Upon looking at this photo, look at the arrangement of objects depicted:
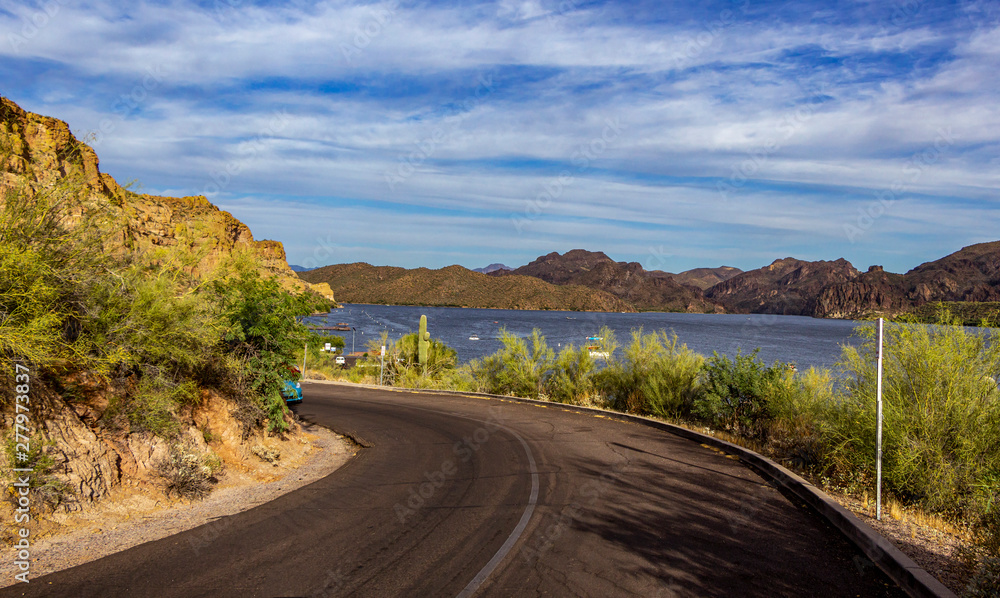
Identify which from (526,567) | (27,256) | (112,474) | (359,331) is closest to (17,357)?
(27,256)

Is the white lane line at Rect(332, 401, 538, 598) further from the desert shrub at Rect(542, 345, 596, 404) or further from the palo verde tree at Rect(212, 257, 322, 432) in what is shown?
the desert shrub at Rect(542, 345, 596, 404)

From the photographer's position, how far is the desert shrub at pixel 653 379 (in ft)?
50.7

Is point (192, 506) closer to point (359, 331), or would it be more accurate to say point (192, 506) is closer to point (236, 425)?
point (236, 425)

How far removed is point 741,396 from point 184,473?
37.2 feet

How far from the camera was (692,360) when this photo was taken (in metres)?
15.8

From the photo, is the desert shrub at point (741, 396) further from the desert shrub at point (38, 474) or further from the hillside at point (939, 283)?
the hillside at point (939, 283)

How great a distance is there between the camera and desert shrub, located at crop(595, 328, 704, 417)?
1546cm

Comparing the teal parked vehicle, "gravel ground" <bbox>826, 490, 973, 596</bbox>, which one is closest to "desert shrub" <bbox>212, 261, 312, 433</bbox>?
the teal parked vehicle

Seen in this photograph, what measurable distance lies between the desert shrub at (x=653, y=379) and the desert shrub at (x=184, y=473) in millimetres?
11295

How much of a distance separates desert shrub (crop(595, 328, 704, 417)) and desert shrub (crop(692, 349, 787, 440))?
4.56 feet

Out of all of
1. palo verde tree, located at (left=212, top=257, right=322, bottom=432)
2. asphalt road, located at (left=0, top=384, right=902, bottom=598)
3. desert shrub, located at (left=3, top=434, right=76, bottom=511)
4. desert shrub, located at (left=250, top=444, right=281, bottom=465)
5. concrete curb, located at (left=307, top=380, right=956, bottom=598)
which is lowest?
desert shrub, located at (left=250, top=444, right=281, bottom=465)

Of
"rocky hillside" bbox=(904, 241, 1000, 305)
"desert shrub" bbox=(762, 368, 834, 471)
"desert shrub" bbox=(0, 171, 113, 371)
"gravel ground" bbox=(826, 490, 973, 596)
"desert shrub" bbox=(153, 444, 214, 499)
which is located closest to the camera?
"gravel ground" bbox=(826, 490, 973, 596)

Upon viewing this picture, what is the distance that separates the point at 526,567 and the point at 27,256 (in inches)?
237

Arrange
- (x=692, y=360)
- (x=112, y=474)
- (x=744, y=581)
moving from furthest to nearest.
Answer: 1. (x=692, y=360)
2. (x=112, y=474)
3. (x=744, y=581)
